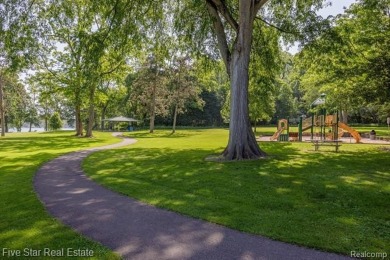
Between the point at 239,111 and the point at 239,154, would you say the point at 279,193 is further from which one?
the point at 239,111

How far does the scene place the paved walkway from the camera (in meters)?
4.54

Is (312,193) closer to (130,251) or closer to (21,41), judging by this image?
(130,251)

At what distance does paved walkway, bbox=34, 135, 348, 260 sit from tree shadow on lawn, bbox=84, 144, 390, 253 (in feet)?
1.11

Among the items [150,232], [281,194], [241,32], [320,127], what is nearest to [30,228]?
[150,232]

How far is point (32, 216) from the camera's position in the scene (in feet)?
20.7

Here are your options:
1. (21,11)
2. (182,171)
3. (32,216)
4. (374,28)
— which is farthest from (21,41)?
(374,28)

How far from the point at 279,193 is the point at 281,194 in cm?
11

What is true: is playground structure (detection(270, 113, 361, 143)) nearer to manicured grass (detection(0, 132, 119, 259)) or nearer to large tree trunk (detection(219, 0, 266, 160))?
large tree trunk (detection(219, 0, 266, 160))

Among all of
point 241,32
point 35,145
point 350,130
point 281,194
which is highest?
point 241,32

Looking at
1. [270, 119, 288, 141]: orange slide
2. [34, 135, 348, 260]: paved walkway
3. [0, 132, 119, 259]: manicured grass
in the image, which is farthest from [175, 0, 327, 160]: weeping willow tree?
[270, 119, 288, 141]: orange slide

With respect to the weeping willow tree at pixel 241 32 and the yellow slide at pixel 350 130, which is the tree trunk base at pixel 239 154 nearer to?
the weeping willow tree at pixel 241 32

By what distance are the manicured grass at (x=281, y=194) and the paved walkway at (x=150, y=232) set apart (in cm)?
34

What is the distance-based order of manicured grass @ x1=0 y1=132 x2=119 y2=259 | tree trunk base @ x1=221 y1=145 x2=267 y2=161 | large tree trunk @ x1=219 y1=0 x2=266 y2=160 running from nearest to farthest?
manicured grass @ x1=0 y1=132 x2=119 y2=259 < tree trunk base @ x1=221 y1=145 x2=267 y2=161 < large tree trunk @ x1=219 y1=0 x2=266 y2=160

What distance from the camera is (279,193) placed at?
8.03 meters
